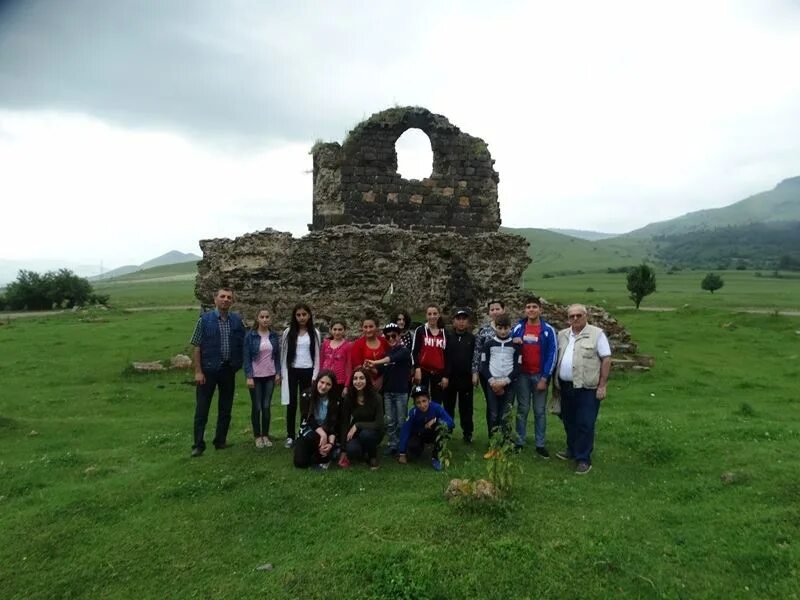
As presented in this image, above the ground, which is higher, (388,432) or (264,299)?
(264,299)

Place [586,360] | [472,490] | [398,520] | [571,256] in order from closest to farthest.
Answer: [398,520], [472,490], [586,360], [571,256]

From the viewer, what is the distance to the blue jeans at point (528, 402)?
8164 millimetres

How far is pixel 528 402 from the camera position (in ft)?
27.2

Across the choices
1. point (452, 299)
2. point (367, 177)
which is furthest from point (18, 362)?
point (452, 299)

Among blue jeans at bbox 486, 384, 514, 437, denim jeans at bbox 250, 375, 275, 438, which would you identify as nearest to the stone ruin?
denim jeans at bbox 250, 375, 275, 438

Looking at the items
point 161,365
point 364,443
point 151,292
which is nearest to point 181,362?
point 161,365

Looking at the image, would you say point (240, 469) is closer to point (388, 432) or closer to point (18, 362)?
point (388, 432)

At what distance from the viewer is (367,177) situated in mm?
17391

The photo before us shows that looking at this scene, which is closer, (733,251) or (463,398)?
(463,398)

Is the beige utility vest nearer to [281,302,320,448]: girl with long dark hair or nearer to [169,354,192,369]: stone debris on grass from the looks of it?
[281,302,320,448]: girl with long dark hair

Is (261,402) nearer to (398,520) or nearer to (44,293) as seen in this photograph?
(398,520)

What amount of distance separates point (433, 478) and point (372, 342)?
1.98 m

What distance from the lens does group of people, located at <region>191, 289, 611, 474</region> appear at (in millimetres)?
7680

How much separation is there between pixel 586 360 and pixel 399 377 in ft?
8.10
